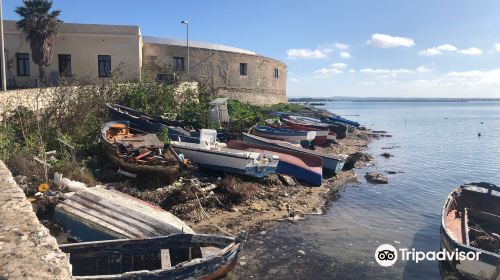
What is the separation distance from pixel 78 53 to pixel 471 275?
83.4 ft

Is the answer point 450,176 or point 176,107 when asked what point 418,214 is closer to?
point 450,176

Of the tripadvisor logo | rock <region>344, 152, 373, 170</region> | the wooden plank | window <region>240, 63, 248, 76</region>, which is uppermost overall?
window <region>240, 63, 248, 76</region>

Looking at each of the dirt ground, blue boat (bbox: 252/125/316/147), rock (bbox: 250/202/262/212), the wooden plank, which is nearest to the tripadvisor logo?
the wooden plank

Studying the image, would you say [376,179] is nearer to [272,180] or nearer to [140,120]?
[272,180]

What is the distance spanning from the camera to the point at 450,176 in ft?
61.6

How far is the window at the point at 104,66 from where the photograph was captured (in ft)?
86.4

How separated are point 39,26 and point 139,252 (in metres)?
22.0

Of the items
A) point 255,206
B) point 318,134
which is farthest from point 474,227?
point 318,134

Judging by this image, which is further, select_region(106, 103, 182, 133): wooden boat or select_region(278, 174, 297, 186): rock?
select_region(106, 103, 182, 133): wooden boat

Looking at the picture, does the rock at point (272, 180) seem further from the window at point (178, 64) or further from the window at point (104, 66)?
the window at point (178, 64)

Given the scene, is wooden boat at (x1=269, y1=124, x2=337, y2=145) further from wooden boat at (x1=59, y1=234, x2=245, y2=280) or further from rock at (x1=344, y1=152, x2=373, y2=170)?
wooden boat at (x1=59, y1=234, x2=245, y2=280)

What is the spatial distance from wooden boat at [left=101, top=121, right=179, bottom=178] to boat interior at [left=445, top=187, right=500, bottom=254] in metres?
7.00

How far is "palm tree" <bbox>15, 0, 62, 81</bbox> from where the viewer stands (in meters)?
23.6

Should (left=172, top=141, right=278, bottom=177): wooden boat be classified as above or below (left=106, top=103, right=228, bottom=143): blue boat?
below
